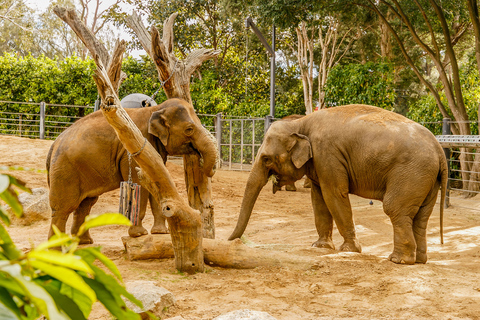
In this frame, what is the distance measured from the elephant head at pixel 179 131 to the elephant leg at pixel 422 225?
2686 millimetres

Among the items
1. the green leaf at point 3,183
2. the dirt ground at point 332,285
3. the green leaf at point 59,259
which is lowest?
the dirt ground at point 332,285

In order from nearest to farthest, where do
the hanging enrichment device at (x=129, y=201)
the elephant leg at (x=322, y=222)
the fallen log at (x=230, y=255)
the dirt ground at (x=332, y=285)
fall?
1. the dirt ground at (x=332, y=285)
2. the hanging enrichment device at (x=129, y=201)
3. the fallen log at (x=230, y=255)
4. the elephant leg at (x=322, y=222)

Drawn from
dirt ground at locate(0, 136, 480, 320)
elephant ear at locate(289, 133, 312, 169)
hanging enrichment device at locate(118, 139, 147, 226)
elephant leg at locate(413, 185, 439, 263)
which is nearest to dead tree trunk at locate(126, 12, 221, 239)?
dirt ground at locate(0, 136, 480, 320)

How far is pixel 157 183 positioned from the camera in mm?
4781

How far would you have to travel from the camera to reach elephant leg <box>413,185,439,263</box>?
6.15m

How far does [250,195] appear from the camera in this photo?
6633mm

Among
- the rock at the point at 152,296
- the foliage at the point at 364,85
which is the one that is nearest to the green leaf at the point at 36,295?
the rock at the point at 152,296

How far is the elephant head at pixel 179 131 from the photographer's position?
5.93m

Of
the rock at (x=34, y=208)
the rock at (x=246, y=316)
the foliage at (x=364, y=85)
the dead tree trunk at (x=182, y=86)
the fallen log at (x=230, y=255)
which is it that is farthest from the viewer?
the foliage at (x=364, y=85)

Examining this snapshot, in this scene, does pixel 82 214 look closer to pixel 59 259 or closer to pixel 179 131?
pixel 179 131

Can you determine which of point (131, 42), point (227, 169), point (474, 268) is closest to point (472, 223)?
point (474, 268)

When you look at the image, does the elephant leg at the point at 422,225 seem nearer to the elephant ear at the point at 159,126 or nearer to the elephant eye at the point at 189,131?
the elephant eye at the point at 189,131

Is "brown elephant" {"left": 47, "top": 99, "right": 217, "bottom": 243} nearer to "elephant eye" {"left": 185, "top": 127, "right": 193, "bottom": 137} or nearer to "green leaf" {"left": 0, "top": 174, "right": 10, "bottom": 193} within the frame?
"elephant eye" {"left": 185, "top": 127, "right": 193, "bottom": 137}

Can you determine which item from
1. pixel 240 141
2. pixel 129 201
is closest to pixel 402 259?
pixel 129 201
